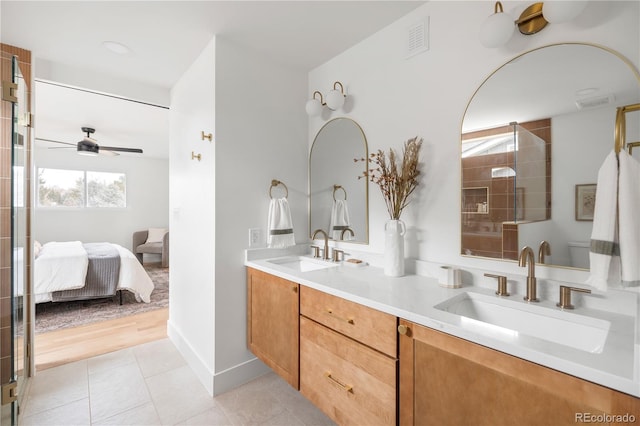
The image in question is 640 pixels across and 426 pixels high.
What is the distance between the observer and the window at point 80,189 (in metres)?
5.64

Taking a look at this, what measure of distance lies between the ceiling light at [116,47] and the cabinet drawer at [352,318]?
2138 millimetres

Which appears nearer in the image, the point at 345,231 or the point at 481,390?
the point at 481,390

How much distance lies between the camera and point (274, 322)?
1.89m

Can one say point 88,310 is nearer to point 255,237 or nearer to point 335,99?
point 255,237

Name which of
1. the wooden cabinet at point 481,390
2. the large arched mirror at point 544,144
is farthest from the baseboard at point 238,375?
the large arched mirror at point 544,144

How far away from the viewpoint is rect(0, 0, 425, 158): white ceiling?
173 centimetres

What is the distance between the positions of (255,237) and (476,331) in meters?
1.63

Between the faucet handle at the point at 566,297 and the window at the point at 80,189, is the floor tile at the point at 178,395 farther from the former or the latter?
the window at the point at 80,189

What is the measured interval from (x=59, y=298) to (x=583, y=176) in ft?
15.8

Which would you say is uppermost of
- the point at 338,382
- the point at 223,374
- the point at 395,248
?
the point at 395,248

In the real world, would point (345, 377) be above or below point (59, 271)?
below

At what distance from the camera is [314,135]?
249 cm

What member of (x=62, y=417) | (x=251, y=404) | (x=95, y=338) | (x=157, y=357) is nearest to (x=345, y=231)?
(x=251, y=404)

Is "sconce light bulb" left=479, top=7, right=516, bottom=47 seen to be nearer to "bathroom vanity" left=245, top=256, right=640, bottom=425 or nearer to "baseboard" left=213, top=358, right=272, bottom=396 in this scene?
"bathroom vanity" left=245, top=256, right=640, bottom=425
